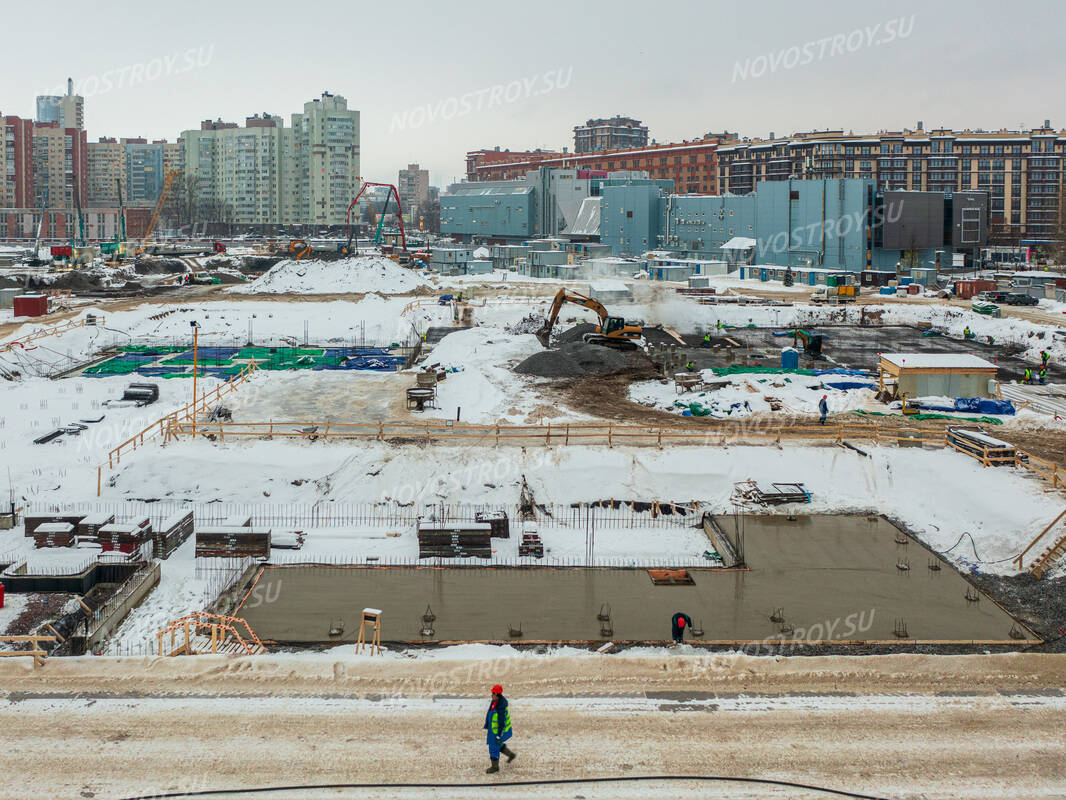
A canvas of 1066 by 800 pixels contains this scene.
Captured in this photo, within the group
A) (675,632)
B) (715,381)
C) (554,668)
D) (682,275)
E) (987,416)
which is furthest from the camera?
(682,275)

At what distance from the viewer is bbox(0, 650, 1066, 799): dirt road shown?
30.4 feet

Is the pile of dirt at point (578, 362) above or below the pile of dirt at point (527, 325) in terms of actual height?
below

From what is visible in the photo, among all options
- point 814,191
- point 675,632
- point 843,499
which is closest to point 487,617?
point 675,632

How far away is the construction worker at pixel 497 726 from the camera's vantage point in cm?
911

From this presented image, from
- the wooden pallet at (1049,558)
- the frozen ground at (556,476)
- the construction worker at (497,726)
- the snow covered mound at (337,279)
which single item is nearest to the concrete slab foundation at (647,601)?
the wooden pallet at (1049,558)

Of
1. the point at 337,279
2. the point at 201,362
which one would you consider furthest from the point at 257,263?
the point at 201,362

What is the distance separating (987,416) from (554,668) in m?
19.4

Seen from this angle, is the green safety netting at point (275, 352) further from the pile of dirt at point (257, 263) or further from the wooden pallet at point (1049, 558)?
the pile of dirt at point (257, 263)

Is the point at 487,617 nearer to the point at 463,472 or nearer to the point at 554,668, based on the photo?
the point at 554,668

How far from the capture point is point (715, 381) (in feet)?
95.9

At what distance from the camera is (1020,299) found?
2105 inches

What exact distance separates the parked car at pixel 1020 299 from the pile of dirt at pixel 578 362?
3079cm

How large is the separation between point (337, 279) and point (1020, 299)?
42.8m

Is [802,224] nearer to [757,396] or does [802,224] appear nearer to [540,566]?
[757,396]
